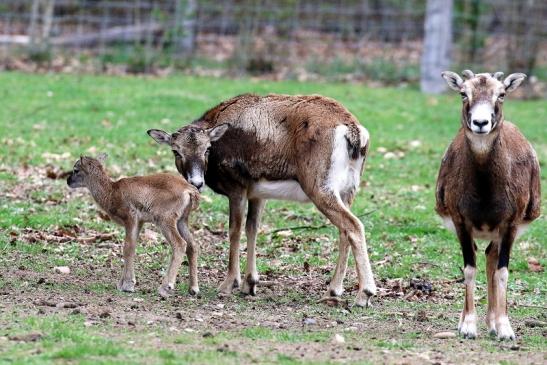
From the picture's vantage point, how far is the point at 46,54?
23062 mm

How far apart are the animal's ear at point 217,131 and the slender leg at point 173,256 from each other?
81cm

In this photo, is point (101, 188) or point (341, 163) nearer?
point (341, 163)

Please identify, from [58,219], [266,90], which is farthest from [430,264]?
[266,90]

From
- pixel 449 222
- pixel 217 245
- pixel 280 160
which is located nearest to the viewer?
pixel 449 222

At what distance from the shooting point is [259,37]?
2356cm

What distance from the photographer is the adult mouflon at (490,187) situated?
759cm

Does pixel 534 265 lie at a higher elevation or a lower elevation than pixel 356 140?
lower

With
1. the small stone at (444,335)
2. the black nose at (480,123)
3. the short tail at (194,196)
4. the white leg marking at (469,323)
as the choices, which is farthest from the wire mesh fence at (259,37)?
the black nose at (480,123)

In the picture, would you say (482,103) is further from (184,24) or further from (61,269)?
(184,24)

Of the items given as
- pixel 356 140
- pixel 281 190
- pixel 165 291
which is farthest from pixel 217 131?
pixel 165 291

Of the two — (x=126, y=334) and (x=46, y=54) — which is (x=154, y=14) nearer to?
(x=46, y=54)

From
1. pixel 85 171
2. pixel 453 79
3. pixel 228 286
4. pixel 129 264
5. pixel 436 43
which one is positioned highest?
pixel 436 43

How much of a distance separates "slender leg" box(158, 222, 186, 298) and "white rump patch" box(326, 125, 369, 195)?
1276 millimetres

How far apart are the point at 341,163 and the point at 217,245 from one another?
7.55 ft
